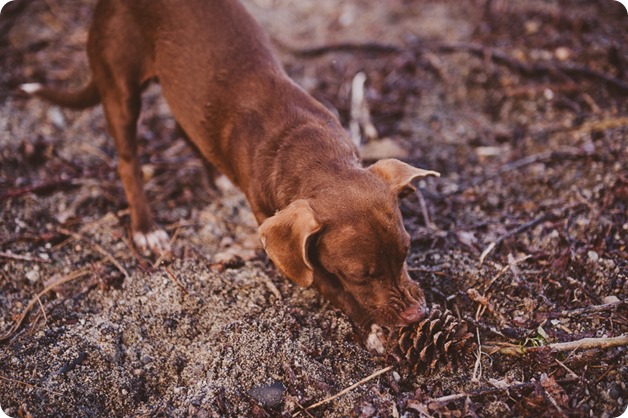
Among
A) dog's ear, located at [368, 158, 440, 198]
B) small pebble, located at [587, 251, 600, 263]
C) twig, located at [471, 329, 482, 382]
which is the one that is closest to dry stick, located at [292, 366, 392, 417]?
twig, located at [471, 329, 482, 382]

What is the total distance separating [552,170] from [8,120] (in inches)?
181

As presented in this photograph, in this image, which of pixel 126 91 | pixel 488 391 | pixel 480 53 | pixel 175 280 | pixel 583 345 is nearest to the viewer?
pixel 488 391

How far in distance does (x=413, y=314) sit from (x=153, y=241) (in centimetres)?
197

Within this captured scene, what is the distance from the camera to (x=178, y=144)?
5141 millimetres

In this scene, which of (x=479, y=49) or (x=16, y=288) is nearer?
(x=16, y=288)

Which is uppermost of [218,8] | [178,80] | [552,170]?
[218,8]

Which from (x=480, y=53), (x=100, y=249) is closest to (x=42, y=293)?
(x=100, y=249)

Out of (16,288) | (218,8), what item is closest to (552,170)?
(218,8)

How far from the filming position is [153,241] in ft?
13.4

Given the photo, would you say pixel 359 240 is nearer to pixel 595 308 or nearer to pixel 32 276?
pixel 595 308

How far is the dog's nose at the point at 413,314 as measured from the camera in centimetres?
305

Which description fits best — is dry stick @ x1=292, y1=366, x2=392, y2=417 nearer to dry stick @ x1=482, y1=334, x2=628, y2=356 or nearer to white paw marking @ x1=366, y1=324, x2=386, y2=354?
white paw marking @ x1=366, y1=324, x2=386, y2=354

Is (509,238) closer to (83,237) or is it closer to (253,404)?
(253,404)

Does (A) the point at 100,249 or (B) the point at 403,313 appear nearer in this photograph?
(B) the point at 403,313
